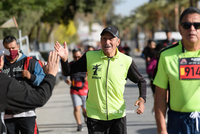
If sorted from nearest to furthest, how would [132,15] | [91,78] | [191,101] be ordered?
[191,101] < [91,78] < [132,15]

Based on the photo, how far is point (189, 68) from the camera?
3.39m

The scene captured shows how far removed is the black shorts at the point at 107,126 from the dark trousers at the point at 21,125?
91 centimetres

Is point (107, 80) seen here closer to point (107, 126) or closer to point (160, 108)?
point (107, 126)

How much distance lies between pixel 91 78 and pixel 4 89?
2.04 m

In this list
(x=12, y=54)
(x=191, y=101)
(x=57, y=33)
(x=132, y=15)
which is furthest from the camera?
(x=132, y=15)

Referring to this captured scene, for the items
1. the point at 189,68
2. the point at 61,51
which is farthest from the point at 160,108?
the point at 61,51

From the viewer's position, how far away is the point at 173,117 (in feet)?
11.2

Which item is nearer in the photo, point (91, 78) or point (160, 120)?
point (160, 120)

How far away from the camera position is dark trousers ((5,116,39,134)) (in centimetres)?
503

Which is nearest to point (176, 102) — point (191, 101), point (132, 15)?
point (191, 101)

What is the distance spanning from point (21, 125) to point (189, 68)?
103 inches

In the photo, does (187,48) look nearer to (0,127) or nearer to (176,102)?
(176,102)

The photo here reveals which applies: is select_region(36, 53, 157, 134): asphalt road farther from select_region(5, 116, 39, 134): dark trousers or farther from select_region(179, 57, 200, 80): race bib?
select_region(179, 57, 200, 80): race bib

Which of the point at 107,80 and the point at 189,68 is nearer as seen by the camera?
the point at 189,68
